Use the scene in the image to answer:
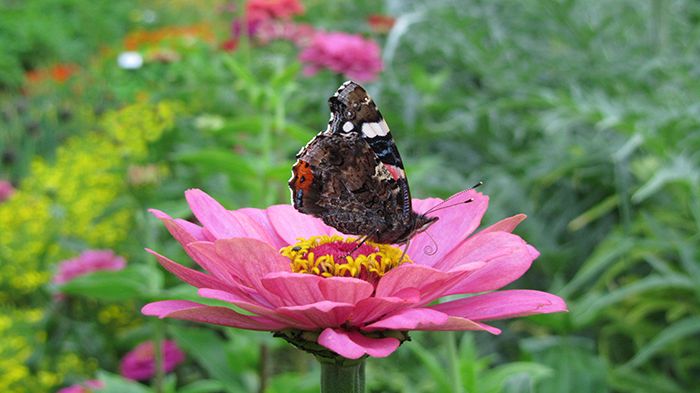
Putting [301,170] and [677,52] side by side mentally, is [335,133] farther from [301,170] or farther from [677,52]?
[677,52]

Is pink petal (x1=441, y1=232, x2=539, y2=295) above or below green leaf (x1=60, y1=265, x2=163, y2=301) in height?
below

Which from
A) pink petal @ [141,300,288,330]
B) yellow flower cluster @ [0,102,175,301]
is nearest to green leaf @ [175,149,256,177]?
yellow flower cluster @ [0,102,175,301]

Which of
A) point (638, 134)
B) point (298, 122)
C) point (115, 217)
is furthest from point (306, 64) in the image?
point (638, 134)

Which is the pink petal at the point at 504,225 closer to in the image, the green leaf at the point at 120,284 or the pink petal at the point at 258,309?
the pink petal at the point at 258,309

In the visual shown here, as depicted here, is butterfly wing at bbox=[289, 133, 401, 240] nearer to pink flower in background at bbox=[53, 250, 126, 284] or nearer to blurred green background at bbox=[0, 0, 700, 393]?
blurred green background at bbox=[0, 0, 700, 393]

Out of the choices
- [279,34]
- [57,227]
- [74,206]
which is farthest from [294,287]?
[279,34]

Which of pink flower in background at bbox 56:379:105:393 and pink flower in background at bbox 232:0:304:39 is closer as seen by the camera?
pink flower in background at bbox 56:379:105:393

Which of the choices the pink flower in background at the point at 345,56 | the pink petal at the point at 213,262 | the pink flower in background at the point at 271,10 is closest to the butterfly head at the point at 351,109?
the pink petal at the point at 213,262

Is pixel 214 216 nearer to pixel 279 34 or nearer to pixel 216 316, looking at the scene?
pixel 216 316
